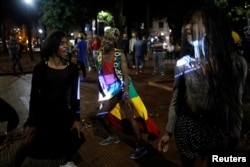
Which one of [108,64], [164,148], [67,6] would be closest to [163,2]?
[67,6]

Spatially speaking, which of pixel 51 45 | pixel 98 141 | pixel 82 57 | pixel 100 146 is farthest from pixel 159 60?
pixel 51 45

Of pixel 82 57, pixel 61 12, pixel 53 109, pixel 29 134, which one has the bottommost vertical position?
pixel 29 134

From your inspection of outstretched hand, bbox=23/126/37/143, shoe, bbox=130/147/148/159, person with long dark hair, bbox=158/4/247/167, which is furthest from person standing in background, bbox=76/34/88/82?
person with long dark hair, bbox=158/4/247/167

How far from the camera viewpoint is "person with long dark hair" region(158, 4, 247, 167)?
219 cm

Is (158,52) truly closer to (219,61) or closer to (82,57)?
(82,57)

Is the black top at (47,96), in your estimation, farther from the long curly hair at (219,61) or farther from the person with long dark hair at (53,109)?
the long curly hair at (219,61)

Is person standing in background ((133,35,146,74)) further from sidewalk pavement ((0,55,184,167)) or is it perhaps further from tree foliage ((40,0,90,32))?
tree foliage ((40,0,90,32))

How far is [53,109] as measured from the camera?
3377 mm

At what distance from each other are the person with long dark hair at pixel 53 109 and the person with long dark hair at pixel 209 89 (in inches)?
57.0

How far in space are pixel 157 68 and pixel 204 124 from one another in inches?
488

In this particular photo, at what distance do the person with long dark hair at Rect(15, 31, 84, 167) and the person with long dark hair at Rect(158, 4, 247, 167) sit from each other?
4.75 feet

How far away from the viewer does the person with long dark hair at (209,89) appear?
7.20ft

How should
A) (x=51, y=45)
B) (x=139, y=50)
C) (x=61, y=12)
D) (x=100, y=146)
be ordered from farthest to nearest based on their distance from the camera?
(x=61, y=12) < (x=139, y=50) < (x=100, y=146) < (x=51, y=45)

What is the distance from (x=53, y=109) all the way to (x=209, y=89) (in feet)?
5.90
